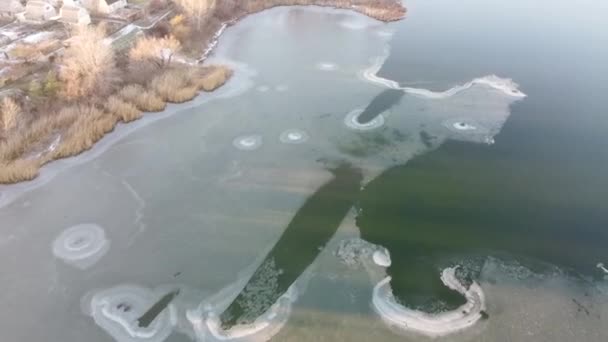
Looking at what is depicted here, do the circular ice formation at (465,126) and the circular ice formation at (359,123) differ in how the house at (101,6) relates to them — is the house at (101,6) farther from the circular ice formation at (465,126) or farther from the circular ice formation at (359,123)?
the circular ice formation at (465,126)

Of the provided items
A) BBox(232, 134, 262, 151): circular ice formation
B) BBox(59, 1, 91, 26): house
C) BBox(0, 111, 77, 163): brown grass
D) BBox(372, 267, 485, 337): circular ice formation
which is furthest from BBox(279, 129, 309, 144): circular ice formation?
BBox(59, 1, 91, 26): house

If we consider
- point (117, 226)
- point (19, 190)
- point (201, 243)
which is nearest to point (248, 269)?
point (201, 243)

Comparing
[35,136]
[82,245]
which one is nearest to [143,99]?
[35,136]

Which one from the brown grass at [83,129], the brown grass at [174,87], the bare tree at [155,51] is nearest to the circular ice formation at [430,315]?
the brown grass at [83,129]

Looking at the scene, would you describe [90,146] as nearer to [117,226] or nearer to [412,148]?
[117,226]

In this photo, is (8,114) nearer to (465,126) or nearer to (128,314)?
(128,314)

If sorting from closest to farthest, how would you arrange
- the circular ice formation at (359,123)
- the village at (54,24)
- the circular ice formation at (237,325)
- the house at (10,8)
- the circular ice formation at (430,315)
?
the circular ice formation at (237,325), the circular ice formation at (430,315), the circular ice formation at (359,123), the village at (54,24), the house at (10,8)

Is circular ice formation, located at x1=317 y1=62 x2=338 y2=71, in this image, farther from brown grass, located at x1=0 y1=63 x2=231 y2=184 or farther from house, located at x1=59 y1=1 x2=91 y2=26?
house, located at x1=59 y1=1 x2=91 y2=26
